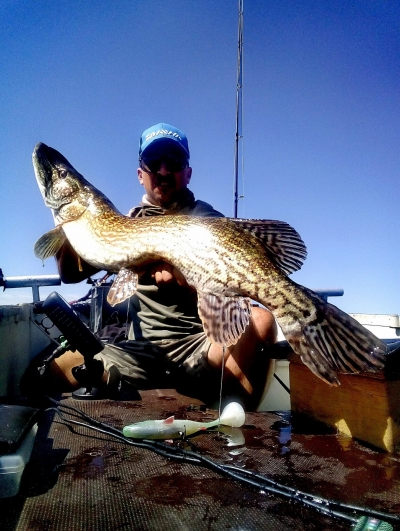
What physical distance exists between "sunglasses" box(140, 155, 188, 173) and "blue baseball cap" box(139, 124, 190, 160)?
0.09 m

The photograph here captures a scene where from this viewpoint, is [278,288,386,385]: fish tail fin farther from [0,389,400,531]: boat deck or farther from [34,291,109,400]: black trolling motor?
[34,291,109,400]: black trolling motor

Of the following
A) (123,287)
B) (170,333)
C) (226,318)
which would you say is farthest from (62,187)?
(226,318)

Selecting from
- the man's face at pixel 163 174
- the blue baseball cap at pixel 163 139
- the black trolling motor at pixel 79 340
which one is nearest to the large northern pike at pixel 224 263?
the black trolling motor at pixel 79 340

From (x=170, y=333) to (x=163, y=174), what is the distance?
142cm

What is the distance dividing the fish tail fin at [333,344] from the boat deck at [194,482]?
0.34 meters

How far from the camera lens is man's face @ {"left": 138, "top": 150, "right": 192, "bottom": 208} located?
3656 millimetres

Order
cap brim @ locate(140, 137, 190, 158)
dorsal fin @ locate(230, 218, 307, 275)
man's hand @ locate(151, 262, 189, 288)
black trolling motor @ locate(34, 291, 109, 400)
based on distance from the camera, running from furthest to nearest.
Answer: cap brim @ locate(140, 137, 190, 158) < man's hand @ locate(151, 262, 189, 288) < black trolling motor @ locate(34, 291, 109, 400) < dorsal fin @ locate(230, 218, 307, 275)

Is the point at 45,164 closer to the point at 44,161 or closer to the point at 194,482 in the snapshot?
the point at 44,161

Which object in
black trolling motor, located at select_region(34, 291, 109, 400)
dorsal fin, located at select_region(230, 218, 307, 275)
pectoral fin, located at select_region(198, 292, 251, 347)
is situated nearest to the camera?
pectoral fin, located at select_region(198, 292, 251, 347)

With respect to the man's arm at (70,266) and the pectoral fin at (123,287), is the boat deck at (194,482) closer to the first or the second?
the pectoral fin at (123,287)

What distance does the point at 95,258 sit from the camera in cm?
296

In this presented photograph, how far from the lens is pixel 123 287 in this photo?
2.76m

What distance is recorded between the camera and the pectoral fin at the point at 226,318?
7.35 ft

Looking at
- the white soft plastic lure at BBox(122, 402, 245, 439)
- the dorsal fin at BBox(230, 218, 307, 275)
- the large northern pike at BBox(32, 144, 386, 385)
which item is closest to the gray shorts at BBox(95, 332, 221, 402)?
the large northern pike at BBox(32, 144, 386, 385)
